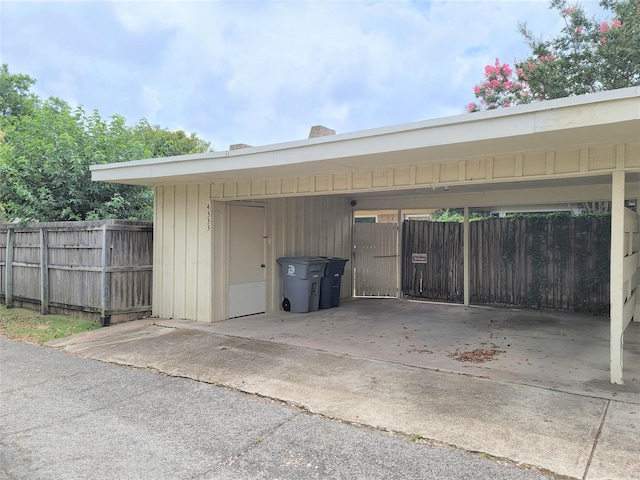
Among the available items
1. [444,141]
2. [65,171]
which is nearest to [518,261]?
[444,141]

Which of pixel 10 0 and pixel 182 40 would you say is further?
pixel 182 40

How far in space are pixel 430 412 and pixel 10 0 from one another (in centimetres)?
1030

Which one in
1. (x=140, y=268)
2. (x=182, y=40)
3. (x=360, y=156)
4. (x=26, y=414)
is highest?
(x=182, y=40)

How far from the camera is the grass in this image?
21.9ft

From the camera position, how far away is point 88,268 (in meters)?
7.35

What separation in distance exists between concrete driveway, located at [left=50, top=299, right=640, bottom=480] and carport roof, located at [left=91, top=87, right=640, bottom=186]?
2368 millimetres

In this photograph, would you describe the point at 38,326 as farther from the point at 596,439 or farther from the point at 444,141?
the point at 596,439

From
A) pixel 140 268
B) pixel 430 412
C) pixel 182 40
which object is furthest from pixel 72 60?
pixel 430 412

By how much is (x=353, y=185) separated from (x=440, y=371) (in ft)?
8.74

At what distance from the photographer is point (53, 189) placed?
9.34m

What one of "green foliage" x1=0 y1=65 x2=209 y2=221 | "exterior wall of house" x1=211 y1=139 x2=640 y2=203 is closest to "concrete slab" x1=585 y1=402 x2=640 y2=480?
"exterior wall of house" x1=211 y1=139 x2=640 y2=203

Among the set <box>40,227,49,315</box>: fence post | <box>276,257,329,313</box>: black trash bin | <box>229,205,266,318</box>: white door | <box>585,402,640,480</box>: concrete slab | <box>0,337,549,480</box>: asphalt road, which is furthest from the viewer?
<box>276,257,329,313</box>: black trash bin

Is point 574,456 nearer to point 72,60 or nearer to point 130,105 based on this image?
point 72,60

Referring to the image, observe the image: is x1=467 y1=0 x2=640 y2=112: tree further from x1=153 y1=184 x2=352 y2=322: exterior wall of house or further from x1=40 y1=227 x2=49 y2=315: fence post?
x1=40 y1=227 x2=49 y2=315: fence post
